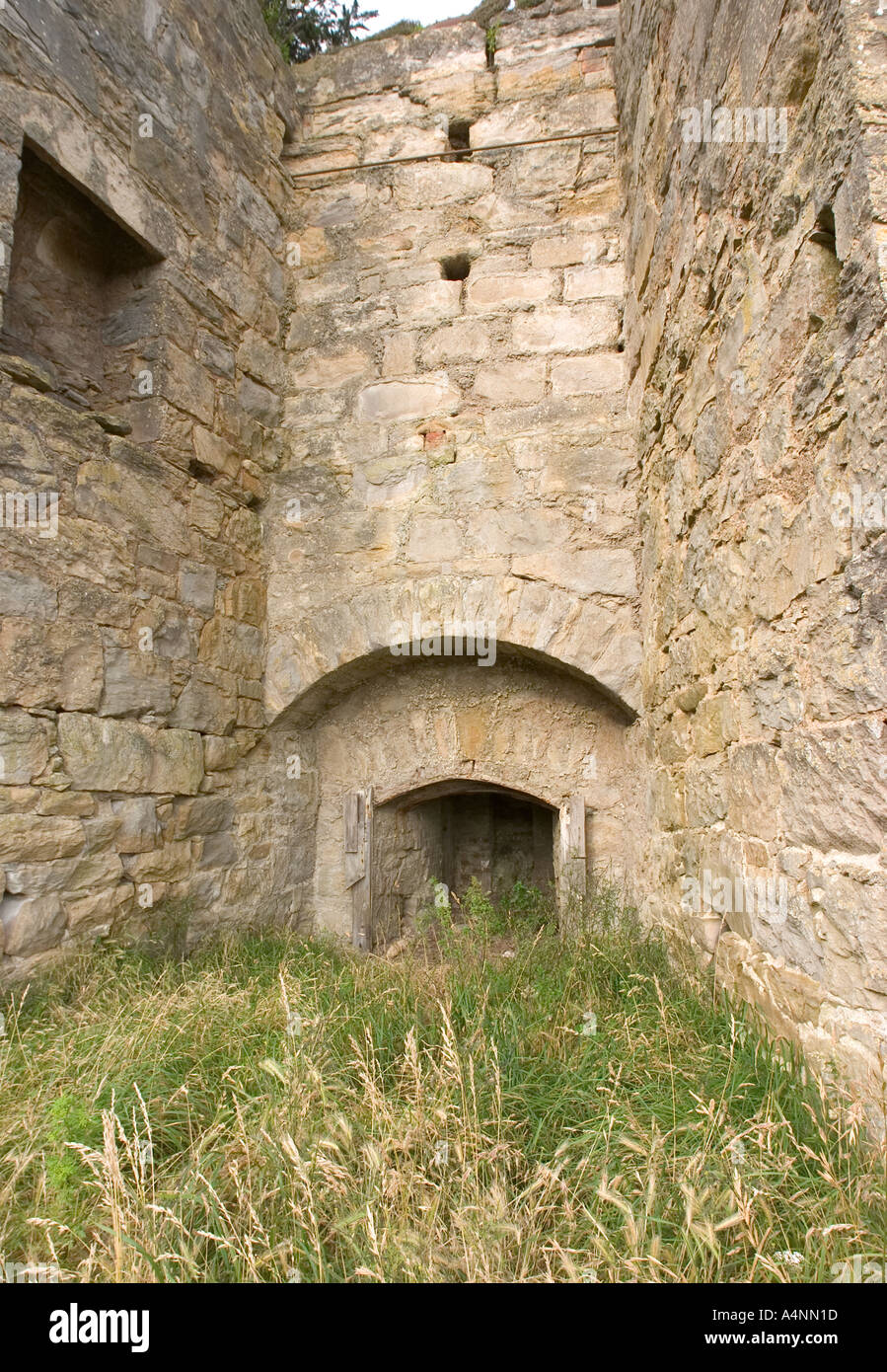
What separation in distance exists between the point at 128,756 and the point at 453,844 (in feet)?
12.5

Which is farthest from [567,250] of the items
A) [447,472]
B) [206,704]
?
[206,704]

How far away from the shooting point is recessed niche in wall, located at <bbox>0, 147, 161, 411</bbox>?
333cm

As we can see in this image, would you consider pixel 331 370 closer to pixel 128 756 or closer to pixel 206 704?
pixel 206 704

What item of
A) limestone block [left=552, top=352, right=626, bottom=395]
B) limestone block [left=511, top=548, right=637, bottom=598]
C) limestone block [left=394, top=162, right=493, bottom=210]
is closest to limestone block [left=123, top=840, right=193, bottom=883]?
limestone block [left=511, top=548, right=637, bottom=598]

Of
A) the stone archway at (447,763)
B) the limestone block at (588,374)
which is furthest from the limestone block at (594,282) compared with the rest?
the stone archway at (447,763)

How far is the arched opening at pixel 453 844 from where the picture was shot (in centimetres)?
469

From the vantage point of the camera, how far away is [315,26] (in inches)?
301

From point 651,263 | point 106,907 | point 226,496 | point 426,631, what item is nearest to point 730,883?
point 426,631

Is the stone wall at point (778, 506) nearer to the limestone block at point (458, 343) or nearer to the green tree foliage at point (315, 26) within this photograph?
the limestone block at point (458, 343)

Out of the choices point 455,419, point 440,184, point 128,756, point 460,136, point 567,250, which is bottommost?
point 128,756

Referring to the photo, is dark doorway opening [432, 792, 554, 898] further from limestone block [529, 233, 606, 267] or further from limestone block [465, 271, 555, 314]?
limestone block [529, 233, 606, 267]

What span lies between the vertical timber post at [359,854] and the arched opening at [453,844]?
77mm
